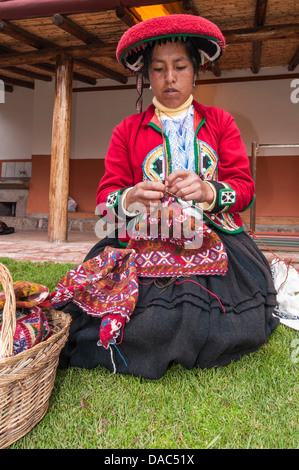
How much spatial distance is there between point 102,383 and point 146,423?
301 mm

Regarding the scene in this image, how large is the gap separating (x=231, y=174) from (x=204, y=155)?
0.50 feet

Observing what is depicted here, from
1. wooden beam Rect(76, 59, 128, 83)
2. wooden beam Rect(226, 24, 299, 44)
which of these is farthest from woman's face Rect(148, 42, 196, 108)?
wooden beam Rect(76, 59, 128, 83)

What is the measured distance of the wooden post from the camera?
531 cm

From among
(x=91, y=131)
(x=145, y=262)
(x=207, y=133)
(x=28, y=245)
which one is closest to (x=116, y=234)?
(x=145, y=262)

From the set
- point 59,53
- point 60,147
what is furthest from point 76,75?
point 60,147

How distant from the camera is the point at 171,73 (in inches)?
65.0

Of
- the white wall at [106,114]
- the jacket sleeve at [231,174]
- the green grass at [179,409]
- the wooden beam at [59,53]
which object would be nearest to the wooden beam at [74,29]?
the wooden beam at [59,53]

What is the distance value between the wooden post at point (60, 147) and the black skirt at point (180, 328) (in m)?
3.95

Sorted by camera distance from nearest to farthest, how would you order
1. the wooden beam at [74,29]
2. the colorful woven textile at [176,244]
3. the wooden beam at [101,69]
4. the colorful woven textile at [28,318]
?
the colorful woven textile at [28,318] < the colorful woven textile at [176,244] < the wooden beam at [74,29] < the wooden beam at [101,69]

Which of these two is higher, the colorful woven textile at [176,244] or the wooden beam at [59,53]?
the wooden beam at [59,53]

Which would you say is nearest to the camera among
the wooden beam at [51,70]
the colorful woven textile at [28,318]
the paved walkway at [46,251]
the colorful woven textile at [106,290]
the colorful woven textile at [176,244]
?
the colorful woven textile at [28,318]

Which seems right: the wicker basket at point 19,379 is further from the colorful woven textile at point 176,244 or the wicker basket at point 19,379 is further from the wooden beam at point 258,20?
the wooden beam at point 258,20

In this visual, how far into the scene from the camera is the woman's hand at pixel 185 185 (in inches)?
56.1

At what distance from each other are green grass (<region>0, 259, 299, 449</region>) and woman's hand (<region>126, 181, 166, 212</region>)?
0.68 metres
